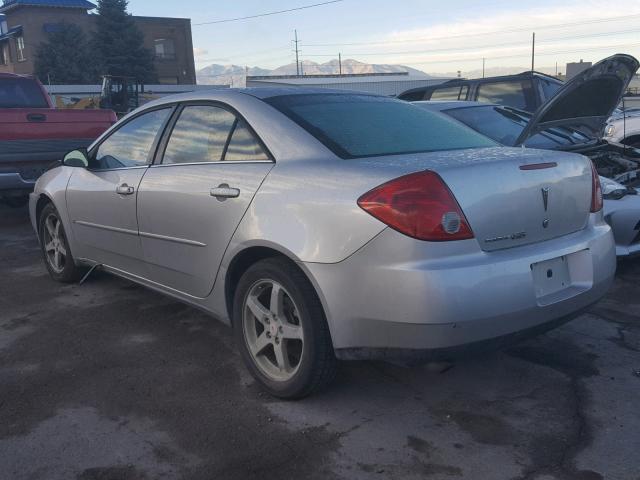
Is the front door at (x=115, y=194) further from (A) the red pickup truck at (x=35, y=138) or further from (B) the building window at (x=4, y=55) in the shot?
(B) the building window at (x=4, y=55)

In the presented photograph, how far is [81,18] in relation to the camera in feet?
173

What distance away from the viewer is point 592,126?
5.92 meters

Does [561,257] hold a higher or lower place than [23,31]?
lower

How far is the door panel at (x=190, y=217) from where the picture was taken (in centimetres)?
338

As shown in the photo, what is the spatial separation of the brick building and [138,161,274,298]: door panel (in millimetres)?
51052

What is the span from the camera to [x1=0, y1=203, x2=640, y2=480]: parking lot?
272cm

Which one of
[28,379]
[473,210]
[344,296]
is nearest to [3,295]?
[28,379]

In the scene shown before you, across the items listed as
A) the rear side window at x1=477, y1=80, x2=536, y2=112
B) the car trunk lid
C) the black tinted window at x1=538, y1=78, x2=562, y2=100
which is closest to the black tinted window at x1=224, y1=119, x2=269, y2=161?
the car trunk lid

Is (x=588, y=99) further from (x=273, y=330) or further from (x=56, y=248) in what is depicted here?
(x=56, y=248)

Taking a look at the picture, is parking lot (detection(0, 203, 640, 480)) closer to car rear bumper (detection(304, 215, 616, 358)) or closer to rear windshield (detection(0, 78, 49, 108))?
car rear bumper (detection(304, 215, 616, 358))

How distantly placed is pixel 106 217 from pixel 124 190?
0.42 m

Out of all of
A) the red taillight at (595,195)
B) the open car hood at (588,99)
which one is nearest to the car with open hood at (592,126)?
the open car hood at (588,99)

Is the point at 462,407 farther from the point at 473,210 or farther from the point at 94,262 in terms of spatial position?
the point at 94,262

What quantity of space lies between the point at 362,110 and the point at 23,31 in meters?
55.6
